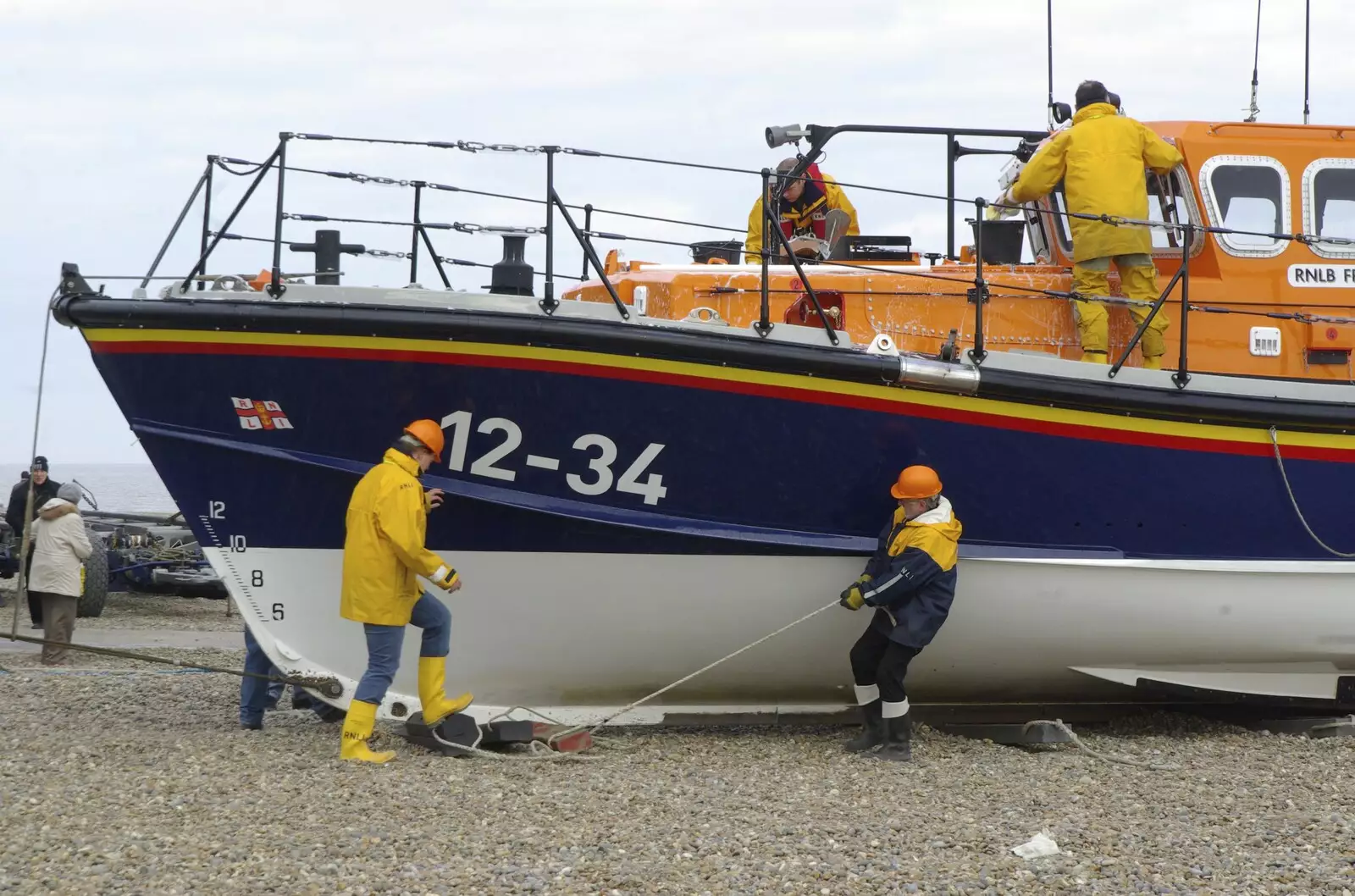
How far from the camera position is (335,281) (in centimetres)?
548

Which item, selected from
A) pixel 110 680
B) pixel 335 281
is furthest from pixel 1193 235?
pixel 110 680

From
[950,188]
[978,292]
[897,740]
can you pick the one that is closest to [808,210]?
[950,188]

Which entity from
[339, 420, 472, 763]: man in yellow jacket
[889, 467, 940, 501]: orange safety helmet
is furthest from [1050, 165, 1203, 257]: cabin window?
[339, 420, 472, 763]: man in yellow jacket

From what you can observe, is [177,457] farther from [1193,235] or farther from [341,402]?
[1193,235]

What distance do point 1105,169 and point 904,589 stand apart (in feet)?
6.53

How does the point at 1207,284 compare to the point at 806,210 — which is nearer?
the point at 1207,284

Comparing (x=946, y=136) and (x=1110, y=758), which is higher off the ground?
(x=946, y=136)

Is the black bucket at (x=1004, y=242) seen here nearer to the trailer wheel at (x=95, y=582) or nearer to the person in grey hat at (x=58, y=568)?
the person in grey hat at (x=58, y=568)

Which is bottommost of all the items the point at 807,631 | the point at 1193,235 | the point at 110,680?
the point at 110,680

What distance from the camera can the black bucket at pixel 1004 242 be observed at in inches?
248

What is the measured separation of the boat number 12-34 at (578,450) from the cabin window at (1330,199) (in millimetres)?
3119

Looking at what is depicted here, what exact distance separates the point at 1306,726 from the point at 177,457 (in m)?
4.94

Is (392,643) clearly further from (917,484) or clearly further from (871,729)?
(917,484)

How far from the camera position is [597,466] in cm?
534
